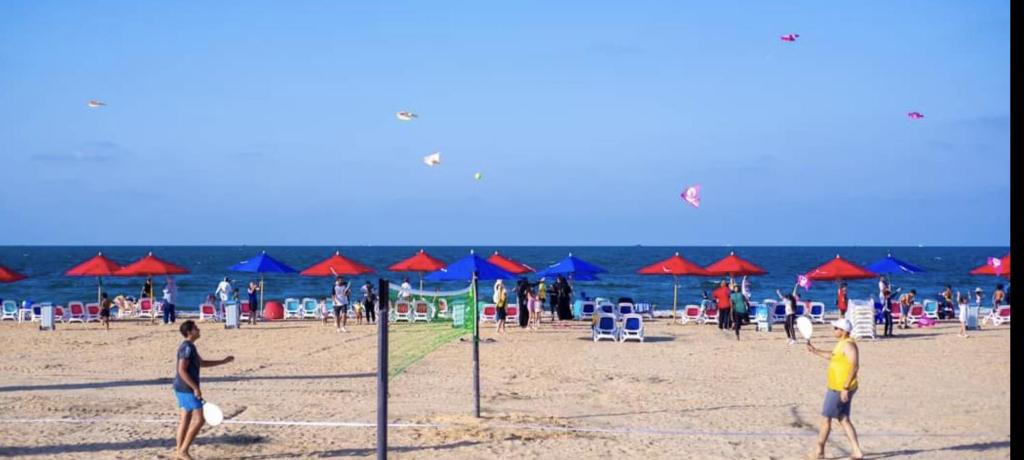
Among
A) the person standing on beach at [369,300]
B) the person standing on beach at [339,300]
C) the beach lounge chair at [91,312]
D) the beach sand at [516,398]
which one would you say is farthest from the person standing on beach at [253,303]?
the beach lounge chair at [91,312]

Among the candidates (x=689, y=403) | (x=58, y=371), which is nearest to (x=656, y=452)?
(x=689, y=403)

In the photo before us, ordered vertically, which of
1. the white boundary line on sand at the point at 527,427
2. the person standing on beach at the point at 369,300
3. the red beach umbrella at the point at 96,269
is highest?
the red beach umbrella at the point at 96,269

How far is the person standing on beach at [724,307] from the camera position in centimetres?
2627

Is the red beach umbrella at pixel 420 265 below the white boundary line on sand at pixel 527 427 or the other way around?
the other way around

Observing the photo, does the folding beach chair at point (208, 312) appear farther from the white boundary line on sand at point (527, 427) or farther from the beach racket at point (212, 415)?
the beach racket at point (212, 415)

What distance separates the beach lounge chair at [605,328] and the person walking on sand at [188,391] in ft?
46.5

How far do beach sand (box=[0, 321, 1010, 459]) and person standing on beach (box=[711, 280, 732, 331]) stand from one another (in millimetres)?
2630

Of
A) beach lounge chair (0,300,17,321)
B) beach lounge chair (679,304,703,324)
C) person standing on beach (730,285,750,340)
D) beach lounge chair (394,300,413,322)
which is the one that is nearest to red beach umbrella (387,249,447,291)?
beach lounge chair (394,300,413,322)

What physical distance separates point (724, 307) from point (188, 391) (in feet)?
60.8

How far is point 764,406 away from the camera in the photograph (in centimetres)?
1412

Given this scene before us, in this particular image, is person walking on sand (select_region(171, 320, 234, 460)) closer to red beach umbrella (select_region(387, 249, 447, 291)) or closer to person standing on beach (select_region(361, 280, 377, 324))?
person standing on beach (select_region(361, 280, 377, 324))

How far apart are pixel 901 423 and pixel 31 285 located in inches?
2430

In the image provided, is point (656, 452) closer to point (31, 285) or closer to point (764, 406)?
point (764, 406)
